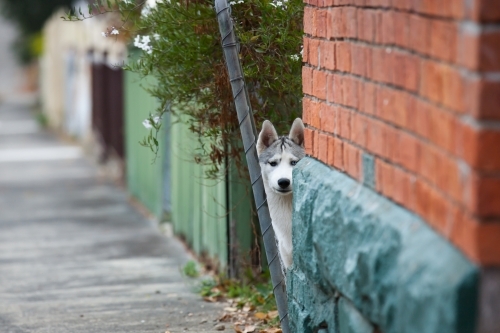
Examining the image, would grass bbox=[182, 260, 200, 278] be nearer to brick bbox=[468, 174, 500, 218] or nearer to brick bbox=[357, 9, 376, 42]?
brick bbox=[357, 9, 376, 42]

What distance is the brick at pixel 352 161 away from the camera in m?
3.98

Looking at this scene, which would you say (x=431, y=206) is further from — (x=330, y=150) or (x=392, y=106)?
(x=330, y=150)

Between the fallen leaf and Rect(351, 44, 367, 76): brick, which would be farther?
the fallen leaf

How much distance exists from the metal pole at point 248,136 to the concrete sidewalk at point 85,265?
41.6 inches

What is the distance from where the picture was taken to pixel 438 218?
9.91 ft

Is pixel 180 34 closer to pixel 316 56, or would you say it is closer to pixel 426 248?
pixel 316 56

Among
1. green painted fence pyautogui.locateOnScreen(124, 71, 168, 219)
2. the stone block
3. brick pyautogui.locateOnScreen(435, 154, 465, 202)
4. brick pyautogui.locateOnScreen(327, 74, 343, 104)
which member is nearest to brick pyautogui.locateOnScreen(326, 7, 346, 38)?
brick pyautogui.locateOnScreen(327, 74, 343, 104)

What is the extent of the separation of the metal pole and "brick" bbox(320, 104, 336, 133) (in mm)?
739

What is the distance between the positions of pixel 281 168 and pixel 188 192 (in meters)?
3.74

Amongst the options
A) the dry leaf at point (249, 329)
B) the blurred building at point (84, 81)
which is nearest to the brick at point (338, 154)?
the dry leaf at point (249, 329)

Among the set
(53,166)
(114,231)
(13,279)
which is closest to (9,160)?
(53,166)

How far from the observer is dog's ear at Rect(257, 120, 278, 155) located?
5818mm

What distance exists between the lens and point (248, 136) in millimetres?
5344

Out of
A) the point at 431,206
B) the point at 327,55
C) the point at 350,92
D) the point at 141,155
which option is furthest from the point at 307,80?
the point at 141,155
